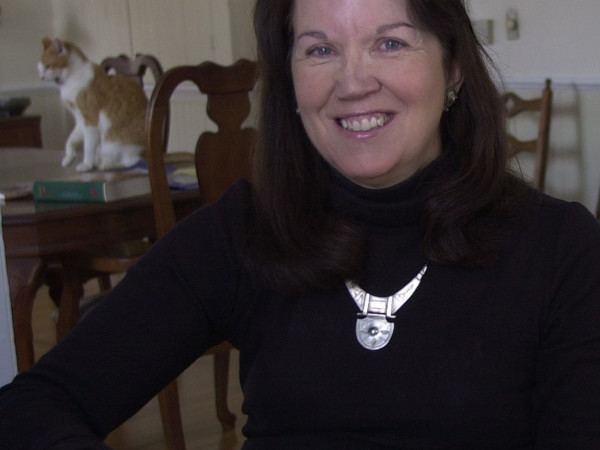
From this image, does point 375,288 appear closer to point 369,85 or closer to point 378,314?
point 378,314

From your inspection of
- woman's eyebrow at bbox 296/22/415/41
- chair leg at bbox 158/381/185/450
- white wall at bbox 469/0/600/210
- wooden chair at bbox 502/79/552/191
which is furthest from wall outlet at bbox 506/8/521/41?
woman's eyebrow at bbox 296/22/415/41

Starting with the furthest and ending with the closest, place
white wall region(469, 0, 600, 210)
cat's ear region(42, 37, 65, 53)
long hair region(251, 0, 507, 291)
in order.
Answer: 1. white wall region(469, 0, 600, 210)
2. cat's ear region(42, 37, 65, 53)
3. long hair region(251, 0, 507, 291)

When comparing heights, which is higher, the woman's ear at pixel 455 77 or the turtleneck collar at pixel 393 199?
the woman's ear at pixel 455 77

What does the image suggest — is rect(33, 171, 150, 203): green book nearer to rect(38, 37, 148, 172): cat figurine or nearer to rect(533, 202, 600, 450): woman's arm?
rect(38, 37, 148, 172): cat figurine

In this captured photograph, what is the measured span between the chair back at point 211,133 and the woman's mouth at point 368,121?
44.0 inches

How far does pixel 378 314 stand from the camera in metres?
1.29

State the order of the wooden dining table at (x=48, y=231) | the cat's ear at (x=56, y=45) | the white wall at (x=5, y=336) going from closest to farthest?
the white wall at (x=5, y=336) < the wooden dining table at (x=48, y=231) < the cat's ear at (x=56, y=45)

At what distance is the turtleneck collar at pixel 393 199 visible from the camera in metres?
1.32

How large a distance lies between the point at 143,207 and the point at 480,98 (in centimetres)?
137

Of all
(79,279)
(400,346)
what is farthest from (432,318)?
(79,279)

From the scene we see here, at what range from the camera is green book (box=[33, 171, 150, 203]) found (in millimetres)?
2506

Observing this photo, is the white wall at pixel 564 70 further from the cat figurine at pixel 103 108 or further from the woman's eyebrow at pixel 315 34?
the woman's eyebrow at pixel 315 34

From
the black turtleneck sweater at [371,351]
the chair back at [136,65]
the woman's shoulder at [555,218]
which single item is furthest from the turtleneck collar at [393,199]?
the chair back at [136,65]

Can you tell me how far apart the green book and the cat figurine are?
0.24 meters
